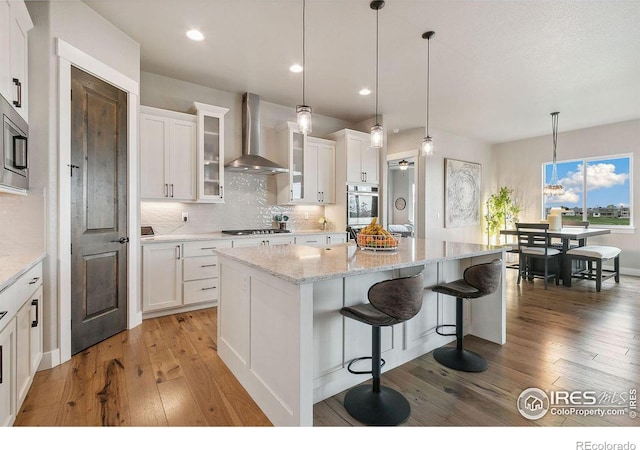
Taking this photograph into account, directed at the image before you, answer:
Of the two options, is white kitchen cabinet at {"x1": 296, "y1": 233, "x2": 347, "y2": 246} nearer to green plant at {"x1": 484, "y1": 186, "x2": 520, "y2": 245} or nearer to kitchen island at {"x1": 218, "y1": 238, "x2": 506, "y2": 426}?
kitchen island at {"x1": 218, "y1": 238, "x2": 506, "y2": 426}

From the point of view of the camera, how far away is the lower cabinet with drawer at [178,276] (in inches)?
134

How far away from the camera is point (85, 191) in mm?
2652

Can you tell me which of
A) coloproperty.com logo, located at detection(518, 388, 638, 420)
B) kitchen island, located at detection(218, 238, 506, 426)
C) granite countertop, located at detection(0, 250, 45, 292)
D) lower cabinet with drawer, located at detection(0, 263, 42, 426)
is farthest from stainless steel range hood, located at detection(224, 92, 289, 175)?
coloproperty.com logo, located at detection(518, 388, 638, 420)

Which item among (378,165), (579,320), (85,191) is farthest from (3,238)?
(579,320)

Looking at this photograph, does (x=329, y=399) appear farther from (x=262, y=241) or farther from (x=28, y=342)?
(x=262, y=241)

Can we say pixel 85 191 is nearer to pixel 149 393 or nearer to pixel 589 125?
pixel 149 393

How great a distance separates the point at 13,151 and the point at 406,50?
3.45 metres

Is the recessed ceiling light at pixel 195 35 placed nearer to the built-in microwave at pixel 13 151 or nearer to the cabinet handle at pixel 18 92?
the cabinet handle at pixel 18 92

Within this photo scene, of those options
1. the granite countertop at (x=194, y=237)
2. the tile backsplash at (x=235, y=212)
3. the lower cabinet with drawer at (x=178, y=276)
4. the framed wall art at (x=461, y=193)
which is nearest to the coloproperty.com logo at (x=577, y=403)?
the lower cabinet with drawer at (x=178, y=276)

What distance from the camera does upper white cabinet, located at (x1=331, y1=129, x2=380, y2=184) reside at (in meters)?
5.11

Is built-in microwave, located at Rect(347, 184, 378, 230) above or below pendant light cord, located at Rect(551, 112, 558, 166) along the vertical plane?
below

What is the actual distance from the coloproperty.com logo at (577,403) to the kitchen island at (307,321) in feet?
2.57

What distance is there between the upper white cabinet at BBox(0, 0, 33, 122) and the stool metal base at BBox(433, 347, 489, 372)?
3.39 meters

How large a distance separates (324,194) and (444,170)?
3085mm
